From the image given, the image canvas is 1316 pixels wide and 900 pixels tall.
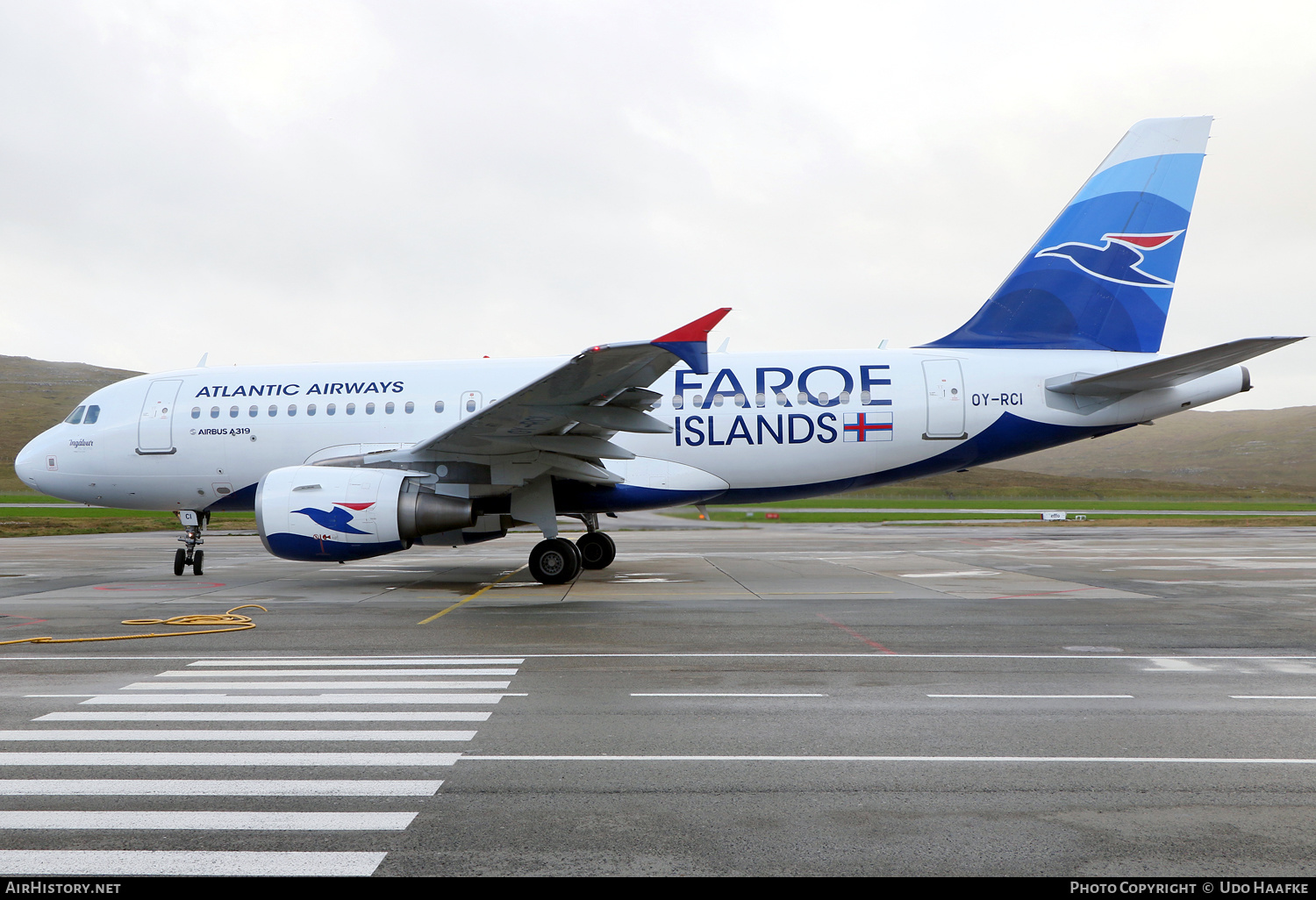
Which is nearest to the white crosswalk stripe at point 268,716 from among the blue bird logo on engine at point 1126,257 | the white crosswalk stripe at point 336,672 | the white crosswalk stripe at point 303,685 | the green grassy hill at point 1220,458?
the white crosswalk stripe at point 303,685

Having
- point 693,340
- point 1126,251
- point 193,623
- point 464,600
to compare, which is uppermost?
point 1126,251

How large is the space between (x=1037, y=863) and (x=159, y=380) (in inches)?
752

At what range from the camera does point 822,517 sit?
41812mm

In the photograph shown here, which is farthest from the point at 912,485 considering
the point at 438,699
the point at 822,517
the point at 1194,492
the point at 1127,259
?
the point at 438,699

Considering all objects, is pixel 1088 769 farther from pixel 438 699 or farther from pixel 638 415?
pixel 638 415

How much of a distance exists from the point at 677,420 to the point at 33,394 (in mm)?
166676

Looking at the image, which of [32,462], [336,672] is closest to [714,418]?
[336,672]

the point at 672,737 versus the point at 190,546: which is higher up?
the point at 190,546

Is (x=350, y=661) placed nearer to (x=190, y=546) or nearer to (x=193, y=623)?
(x=193, y=623)

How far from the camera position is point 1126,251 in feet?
54.3

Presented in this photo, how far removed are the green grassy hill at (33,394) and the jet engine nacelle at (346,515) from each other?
8066cm

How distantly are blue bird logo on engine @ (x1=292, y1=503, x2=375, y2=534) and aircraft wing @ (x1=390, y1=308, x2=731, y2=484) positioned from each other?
4.38ft

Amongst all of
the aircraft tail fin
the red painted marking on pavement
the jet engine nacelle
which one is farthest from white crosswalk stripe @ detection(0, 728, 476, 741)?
the aircraft tail fin

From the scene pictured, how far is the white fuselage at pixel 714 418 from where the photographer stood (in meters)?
15.8
